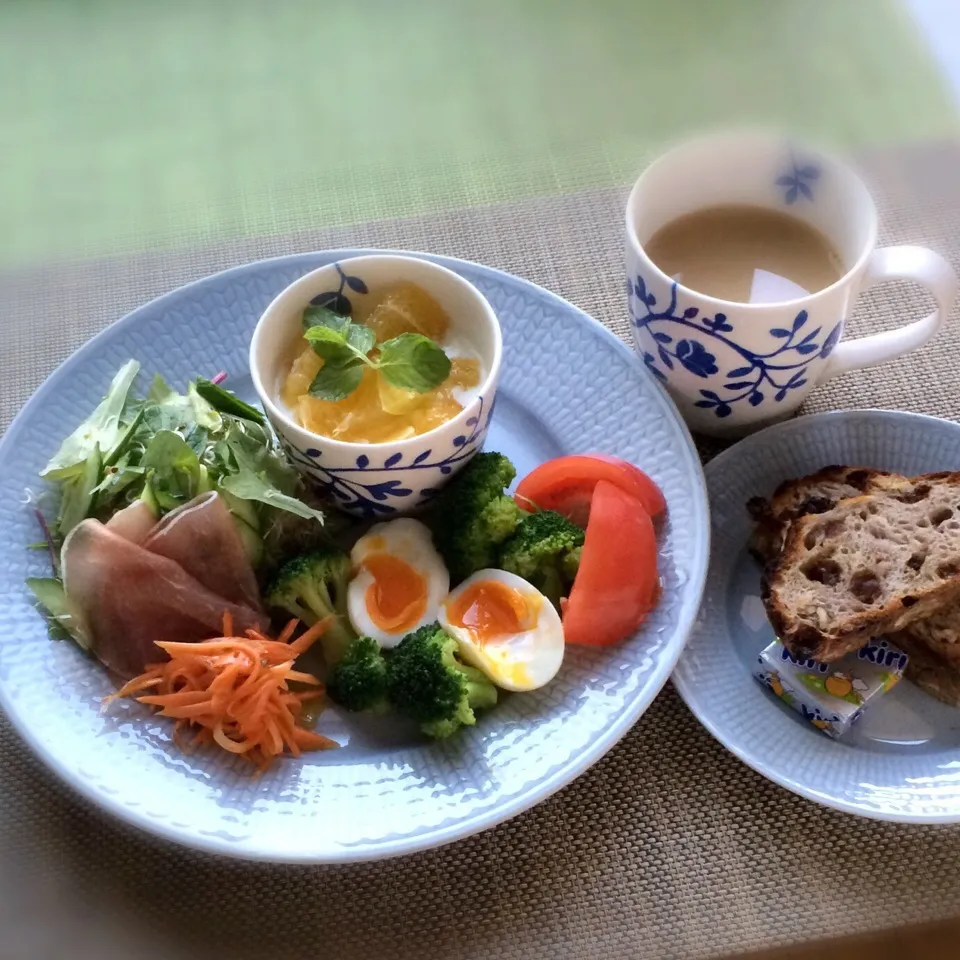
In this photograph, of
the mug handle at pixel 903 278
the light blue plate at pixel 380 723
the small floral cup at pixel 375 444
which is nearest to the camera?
the light blue plate at pixel 380 723

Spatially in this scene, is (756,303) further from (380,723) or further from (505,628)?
(380,723)

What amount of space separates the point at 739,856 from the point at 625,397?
697mm

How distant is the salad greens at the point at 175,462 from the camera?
1.33m

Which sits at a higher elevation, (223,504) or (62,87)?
(62,87)

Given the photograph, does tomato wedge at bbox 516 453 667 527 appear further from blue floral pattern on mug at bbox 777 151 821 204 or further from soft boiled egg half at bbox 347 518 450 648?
blue floral pattern on mug at bbox 777 151 821 204

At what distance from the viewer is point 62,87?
1.86 meters

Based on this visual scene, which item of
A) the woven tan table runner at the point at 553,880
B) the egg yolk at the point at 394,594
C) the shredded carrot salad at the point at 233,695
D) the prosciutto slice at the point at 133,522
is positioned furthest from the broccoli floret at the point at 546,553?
the prosciutto slice at the point at 133,522

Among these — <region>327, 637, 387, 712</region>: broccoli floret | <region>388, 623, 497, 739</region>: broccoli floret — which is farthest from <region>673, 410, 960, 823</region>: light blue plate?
<region>327, 637, 387, 712</region>: broccoli floret

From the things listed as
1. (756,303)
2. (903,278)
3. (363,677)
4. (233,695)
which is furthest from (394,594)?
(903,278)

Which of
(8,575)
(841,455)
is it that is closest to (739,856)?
(841,455)

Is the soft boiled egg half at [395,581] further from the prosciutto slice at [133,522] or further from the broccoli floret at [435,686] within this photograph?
the prosciutto slice at [133,522]

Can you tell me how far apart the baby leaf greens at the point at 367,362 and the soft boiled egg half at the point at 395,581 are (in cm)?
22

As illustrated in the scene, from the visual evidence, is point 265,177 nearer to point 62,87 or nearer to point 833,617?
point 62,87

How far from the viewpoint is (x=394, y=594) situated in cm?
132
